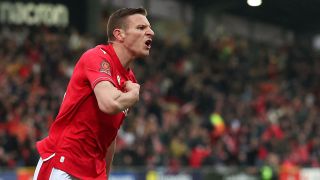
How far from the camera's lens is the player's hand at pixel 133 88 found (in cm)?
488

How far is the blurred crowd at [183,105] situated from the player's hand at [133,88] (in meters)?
10.4

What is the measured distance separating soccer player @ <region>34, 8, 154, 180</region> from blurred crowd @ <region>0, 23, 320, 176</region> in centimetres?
1000

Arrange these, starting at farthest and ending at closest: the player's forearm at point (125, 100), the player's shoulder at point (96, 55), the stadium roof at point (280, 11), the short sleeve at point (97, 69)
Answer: the stadium roof at point (280, 11)
the player's shoulder at point (96, 55)
the short sleeve at point (97, 69)
the player's forearm at point (125, 100)

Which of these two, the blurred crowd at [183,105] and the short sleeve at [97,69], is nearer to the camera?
the short sleeve at [97,69]

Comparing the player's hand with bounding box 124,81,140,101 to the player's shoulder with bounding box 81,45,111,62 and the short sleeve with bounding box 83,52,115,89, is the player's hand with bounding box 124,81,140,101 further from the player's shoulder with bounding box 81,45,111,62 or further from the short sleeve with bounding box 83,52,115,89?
the player's shoulder with bounding box 81,45,111,62

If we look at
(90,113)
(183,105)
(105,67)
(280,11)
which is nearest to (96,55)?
(105,67)

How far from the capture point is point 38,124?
16.3 m

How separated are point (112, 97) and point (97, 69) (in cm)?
27

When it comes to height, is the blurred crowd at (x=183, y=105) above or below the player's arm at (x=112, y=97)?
below

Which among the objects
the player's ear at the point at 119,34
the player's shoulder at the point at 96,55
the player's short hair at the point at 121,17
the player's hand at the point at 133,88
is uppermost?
the player's short hair at the point at 121,17

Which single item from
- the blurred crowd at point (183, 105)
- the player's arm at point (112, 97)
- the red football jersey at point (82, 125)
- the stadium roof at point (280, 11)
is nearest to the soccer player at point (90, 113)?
the red football jersey at point (82, 125)

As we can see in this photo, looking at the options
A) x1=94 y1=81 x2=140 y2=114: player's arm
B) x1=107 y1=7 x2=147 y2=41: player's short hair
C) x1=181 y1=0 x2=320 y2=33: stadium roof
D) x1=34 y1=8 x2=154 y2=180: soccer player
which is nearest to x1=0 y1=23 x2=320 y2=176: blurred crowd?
x1=181 y1=0 x2=320 y2=33: stadium roof

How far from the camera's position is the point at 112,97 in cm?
484

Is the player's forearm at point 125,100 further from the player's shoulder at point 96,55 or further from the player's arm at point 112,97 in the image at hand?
the player's shoulder at point 96,55
